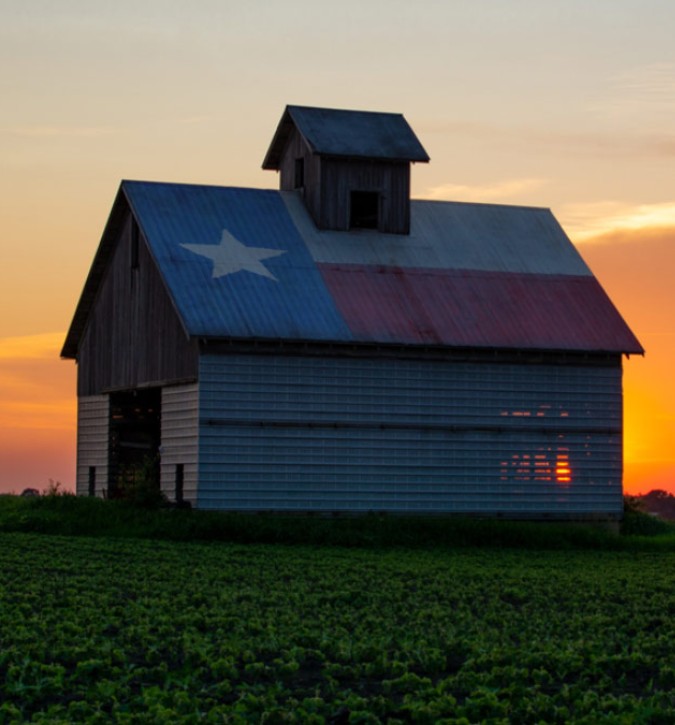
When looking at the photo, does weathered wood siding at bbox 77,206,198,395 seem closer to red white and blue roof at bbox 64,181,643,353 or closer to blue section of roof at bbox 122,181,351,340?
blue section of roof at bbox 122,181,351,340

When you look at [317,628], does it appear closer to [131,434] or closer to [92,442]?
[131,434]

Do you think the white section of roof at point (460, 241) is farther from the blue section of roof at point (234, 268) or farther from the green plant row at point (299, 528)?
the green plant row at point (299, 528)

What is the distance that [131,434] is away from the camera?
47750 mm

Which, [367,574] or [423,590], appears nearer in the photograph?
[423,590]

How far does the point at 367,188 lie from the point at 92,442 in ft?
39.1

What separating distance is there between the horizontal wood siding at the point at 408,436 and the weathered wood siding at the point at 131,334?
220cm

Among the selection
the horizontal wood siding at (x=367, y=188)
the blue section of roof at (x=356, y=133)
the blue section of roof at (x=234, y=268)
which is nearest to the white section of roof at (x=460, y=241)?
the horizontal wood siding at (x=367, y=188)

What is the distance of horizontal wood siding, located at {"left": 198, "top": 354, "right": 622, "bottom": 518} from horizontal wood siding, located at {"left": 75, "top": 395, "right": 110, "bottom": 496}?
911 centimetres

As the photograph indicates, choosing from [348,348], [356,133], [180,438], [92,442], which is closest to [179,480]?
[180,438]

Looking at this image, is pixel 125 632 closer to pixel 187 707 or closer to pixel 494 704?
pixel 187 707

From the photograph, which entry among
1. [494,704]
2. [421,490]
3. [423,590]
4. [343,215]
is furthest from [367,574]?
[343,215]

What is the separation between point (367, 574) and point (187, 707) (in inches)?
583

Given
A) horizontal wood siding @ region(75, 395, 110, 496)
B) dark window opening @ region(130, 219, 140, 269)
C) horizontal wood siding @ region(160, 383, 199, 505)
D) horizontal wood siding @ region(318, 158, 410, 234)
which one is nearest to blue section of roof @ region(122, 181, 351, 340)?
dark window opening @ region(130, 219, 140, 269)

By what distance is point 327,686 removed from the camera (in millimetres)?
16828
